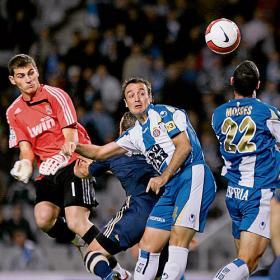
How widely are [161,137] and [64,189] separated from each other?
1.36 metres

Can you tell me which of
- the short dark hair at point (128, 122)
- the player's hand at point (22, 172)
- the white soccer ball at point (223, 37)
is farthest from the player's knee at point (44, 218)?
the white soccer ball at point (223, 37)

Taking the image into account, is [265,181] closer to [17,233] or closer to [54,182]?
[54,182]

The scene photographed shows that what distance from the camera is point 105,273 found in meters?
7.81


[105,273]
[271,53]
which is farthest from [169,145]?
[271,53]

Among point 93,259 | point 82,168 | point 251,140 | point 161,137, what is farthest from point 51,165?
point 251,140

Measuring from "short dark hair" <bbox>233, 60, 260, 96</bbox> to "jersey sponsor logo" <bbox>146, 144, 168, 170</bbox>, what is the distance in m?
0.83

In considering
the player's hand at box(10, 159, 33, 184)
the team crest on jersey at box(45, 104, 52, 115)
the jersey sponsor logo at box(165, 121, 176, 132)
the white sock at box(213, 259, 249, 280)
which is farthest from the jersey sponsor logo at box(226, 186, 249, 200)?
the team crest on jersey at box(45, 104, 52, 115)

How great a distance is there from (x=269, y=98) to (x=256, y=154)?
546 cm

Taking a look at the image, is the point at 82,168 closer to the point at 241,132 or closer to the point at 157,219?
the point at 157,219

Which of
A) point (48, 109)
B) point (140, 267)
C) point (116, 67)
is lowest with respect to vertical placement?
point (140, 267)

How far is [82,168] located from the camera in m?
8.18

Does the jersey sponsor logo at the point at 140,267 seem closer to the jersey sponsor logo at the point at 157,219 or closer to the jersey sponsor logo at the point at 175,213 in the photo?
the jersey sponsor logo at the point at 157,219

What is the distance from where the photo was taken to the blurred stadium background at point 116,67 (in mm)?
11914

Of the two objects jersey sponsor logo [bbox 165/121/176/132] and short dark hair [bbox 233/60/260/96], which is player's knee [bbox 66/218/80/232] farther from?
short dark hair [bbox 233/60/260/96]
